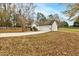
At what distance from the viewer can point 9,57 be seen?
5.39 ft

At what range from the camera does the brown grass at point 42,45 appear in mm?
1644

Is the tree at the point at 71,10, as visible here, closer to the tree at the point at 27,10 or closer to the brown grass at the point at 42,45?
the brown grass at the point at 42,45

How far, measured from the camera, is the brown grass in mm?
1644

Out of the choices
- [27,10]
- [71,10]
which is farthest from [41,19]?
[71,10]

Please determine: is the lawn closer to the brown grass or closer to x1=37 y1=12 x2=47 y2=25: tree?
the brown grass

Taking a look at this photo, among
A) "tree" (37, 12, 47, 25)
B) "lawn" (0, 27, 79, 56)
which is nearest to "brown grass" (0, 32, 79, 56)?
"lawn" (0, 27, 79, 56)

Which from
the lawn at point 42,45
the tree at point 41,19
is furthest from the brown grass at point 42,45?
the tree at point 41,19

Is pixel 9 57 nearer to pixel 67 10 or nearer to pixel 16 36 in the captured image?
pixel 16 36

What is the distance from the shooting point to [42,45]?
1.66m

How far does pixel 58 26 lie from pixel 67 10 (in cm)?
16

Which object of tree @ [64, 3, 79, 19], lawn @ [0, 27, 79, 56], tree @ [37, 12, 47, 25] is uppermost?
tree @ [64, 3, 79, 19]

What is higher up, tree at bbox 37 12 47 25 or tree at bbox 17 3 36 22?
tree at bbox 17 3 36 22

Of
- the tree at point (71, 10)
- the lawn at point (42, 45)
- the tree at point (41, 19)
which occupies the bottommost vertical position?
the lawn at point (42, 45)

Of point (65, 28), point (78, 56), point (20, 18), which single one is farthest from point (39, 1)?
point (78, 56)
